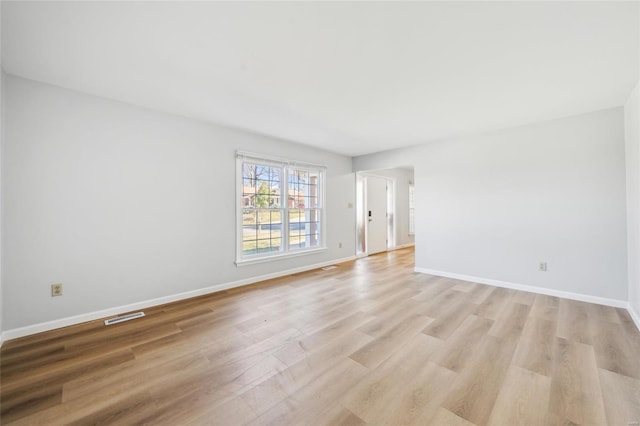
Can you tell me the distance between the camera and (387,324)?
8.48ft

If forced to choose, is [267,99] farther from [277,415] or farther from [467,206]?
[467,206]

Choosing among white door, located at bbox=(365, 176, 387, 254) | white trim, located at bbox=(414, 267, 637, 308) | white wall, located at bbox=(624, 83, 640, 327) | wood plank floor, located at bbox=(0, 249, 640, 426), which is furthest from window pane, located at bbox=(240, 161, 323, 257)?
white wall, located at bbox=(624, 83, 640, 327)

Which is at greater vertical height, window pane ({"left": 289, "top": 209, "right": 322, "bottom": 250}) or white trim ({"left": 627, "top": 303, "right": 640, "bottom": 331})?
window pane ({"left": 289, "top": 209, "right": 322, "bottom": 250})

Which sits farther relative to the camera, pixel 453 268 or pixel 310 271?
pixel 310 271

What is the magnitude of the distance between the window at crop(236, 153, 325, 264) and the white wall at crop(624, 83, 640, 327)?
13.3 feet

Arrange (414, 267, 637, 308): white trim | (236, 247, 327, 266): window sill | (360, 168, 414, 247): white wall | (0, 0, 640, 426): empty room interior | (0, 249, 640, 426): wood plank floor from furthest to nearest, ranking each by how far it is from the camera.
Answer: (360, 168, 414, 247): white wall, (236, 247, 327, 266): window sill, (414, 267, 637, 308): white trim, (0, 0, 640, 426): empty room interior, (0, 249, 640, 426): wood plank floor

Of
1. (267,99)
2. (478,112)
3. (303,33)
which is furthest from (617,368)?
(267,99)

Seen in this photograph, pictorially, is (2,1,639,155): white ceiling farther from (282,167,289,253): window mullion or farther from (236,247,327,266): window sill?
(236,247,327,266): window sill

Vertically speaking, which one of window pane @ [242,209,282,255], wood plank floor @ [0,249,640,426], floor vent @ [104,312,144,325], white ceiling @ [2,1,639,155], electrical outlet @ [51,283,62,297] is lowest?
wood plank floor @ [0,249,640,426]

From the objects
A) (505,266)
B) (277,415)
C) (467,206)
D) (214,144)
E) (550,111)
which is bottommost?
(277,415)

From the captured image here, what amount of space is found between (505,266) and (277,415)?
12.6ft

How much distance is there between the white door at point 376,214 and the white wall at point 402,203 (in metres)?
0.57

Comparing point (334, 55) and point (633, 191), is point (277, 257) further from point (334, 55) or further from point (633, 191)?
point (633, 191)

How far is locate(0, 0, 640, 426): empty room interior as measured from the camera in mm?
1607
